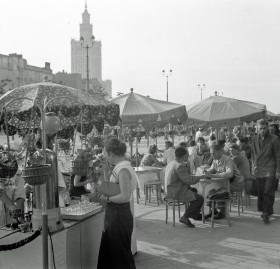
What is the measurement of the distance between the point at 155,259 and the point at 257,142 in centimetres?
349

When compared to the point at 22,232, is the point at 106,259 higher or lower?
lower

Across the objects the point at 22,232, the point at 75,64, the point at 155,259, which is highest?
the point at 75,64

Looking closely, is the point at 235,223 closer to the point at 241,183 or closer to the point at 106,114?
the point at 241,183

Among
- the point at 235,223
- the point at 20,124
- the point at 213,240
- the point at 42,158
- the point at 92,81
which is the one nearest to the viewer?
the point at 42,158

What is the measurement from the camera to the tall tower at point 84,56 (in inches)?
6885

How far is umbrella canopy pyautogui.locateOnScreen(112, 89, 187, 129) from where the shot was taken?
10195mm

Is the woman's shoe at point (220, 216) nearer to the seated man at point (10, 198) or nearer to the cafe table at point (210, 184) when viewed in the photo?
the cafe table at point (210, 184)

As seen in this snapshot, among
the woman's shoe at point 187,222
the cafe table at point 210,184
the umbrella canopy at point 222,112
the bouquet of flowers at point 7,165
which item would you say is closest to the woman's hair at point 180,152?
the cafe table at point 210,184

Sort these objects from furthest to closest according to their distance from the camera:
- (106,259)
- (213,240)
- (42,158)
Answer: (213,240) < (106,259) < (42,158)

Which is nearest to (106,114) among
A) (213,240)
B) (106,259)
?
(213,240)

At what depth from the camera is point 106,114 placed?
7711mm

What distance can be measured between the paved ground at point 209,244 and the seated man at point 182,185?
313mm

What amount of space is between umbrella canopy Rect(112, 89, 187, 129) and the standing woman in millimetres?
5559

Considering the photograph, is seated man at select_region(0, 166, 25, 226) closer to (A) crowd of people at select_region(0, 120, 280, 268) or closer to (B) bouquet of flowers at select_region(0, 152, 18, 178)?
(A) crowd of people at select_region(0, 120, 280, 268)
